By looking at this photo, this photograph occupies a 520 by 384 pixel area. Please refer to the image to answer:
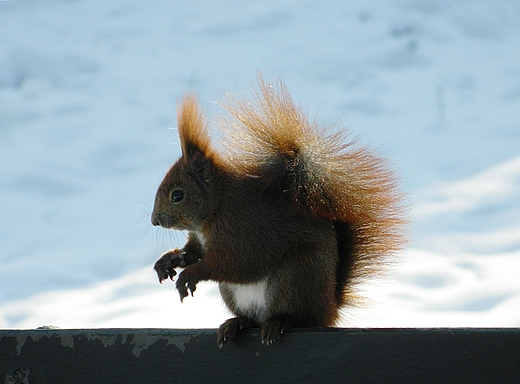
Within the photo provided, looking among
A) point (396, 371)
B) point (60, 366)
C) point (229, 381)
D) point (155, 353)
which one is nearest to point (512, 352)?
point (396, 371)

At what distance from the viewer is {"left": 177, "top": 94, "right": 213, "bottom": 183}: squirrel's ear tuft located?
Result: 141 centimetres

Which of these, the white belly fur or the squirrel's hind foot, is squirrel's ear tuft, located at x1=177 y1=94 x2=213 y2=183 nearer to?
the white belly fur

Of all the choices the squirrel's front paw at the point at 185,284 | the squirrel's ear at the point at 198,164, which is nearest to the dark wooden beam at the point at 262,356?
the squirrel's front paw at the point at 185,284

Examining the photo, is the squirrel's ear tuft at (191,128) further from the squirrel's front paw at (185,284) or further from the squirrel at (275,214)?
the squirrel's front paw at (185,284)

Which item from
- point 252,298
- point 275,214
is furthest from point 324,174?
point 252,298

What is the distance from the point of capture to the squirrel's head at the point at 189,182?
1390mm

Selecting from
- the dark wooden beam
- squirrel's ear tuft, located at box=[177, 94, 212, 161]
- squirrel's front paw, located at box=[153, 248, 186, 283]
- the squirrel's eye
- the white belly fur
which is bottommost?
the dark wooden beam

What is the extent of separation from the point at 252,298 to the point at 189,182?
27 centimetres

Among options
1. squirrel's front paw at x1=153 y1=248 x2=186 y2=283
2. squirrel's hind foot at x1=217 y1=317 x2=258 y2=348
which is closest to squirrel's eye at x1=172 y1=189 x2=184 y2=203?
squirrel's front paw at x1=153 y1=248 x2=186 y2=283

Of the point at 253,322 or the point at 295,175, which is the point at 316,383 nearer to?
the point at 253,322

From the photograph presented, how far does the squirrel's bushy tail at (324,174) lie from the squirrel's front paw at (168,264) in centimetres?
22

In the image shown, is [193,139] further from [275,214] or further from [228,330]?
[228,330]

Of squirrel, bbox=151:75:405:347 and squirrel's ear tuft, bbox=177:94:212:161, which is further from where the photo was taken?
squirrel's ear tuft, bbox=177:94:212:161

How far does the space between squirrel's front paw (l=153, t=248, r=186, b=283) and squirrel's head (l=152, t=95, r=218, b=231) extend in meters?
0.06
